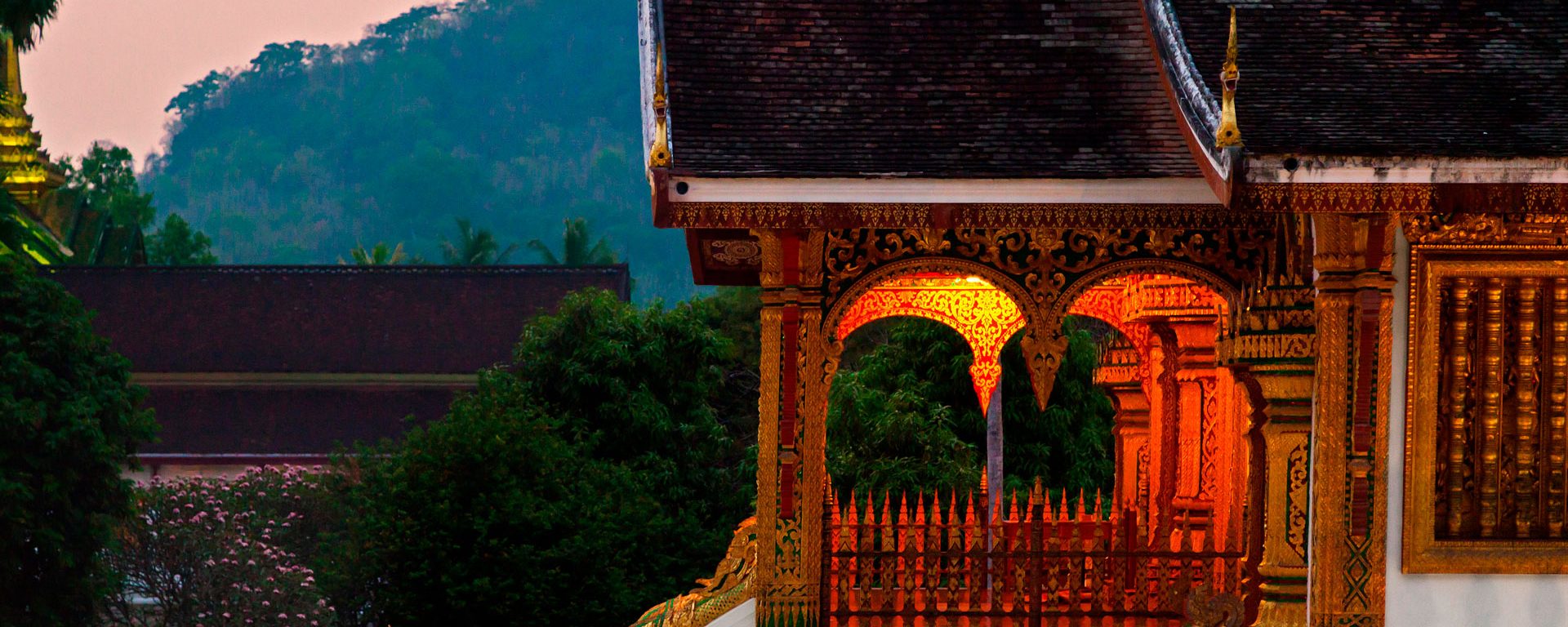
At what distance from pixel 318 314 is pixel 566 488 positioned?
16.9 metres

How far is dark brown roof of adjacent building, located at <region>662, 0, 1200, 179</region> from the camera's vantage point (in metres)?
8.95

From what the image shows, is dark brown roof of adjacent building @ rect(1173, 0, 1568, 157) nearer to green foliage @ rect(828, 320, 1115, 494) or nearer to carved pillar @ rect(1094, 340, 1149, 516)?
carved pillar @ rect(1094, 340, 1149, 516)

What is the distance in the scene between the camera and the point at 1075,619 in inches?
372

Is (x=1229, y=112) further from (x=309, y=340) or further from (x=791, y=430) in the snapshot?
(x=309, y=340)

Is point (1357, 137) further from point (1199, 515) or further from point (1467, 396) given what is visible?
point (1199, 515)

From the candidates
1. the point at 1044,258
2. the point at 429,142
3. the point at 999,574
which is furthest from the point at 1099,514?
the point at 429,142

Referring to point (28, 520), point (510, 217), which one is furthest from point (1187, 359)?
point (510, 217)

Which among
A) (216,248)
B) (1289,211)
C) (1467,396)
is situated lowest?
(1467,396)

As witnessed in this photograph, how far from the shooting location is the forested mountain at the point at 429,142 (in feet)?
291

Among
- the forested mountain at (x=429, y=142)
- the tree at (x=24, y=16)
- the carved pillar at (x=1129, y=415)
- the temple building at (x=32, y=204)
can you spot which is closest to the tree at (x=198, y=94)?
the forested mountain at (x=429, y=142)

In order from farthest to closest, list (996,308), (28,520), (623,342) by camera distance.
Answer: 1. (623,342)
2. (28,520)
3. (996,308)

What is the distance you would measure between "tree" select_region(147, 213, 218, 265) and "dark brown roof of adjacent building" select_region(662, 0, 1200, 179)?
48.8 meters

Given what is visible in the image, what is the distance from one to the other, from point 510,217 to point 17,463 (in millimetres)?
67445

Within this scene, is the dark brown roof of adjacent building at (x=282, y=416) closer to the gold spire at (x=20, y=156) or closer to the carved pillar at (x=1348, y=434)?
the gold spire at (x=20, y=156)
